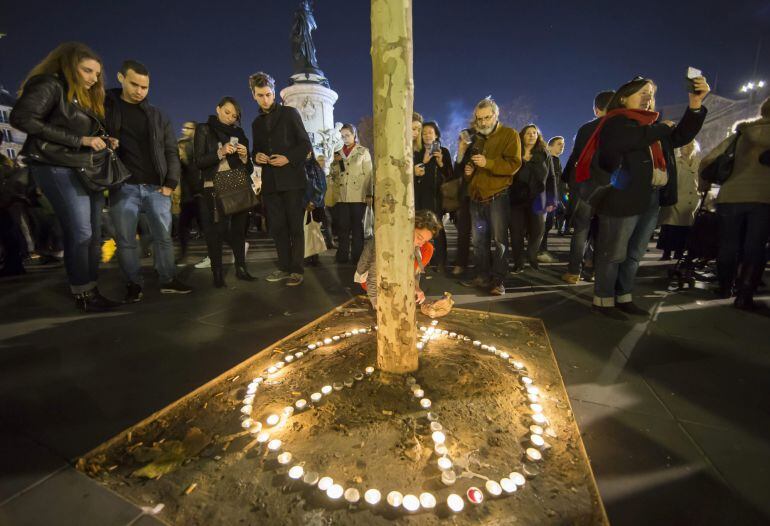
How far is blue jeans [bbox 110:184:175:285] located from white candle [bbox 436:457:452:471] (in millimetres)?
3543

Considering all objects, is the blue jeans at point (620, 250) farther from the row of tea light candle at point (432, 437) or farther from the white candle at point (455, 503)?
the white candle at point (455, 503)

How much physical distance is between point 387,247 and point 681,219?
517 cm

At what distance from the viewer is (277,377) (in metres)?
2.09

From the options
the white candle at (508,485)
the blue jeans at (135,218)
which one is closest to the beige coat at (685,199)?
the white candle at (508,485)

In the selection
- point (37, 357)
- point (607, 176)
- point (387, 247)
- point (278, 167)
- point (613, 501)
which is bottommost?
point (613, 501)

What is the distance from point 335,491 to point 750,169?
4517 mm

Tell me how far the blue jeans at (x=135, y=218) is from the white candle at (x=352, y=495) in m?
3.38

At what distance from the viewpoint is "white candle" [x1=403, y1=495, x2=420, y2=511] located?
1218mm

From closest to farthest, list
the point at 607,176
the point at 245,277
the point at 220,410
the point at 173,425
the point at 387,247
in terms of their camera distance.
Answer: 1. the point at 173,425
2. the point at 220,410
3. the point at 387,247
4. the point at 607,176
5. the point at 245,277

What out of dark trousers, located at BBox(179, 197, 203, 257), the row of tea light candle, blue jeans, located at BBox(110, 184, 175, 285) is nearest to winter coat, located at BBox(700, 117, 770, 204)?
the row of tea light candle

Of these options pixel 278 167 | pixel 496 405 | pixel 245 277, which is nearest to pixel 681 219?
pixel 496 405

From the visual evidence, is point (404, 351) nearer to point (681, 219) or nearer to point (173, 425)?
point (173, 425)

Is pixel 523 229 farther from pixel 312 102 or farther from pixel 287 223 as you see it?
pixel 312 102

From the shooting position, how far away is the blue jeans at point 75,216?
2867mm
